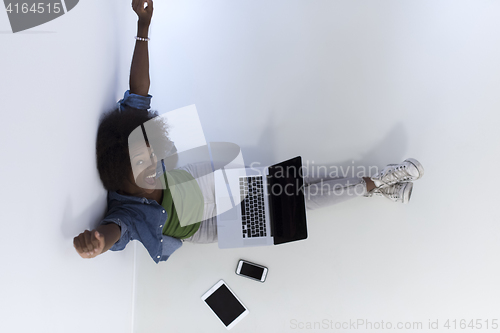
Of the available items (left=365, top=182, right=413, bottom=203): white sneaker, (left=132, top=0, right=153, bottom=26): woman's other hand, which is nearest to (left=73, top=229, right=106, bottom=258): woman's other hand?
(left=132, top=0, right=153, bottom=26): woman's other hand

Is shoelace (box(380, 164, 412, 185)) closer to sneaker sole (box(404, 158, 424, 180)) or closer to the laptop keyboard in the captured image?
sneaker sole (box(404, 158, 424, 180))

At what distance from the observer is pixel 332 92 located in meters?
1.70

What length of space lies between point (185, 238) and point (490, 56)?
5.91 ft

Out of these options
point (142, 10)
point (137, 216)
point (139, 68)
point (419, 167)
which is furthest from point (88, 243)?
point (419, 167)

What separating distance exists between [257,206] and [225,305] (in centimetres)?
54

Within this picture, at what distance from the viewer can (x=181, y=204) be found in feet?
4.43

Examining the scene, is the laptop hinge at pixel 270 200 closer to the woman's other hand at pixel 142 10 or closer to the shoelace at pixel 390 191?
the shoelace at pixel 390 191

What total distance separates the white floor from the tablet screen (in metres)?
0.05

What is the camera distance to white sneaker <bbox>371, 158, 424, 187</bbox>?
1.51 m

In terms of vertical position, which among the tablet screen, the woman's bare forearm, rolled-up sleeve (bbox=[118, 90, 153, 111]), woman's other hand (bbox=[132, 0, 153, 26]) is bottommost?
the tablet screen

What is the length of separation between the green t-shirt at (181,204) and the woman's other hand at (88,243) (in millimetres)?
410

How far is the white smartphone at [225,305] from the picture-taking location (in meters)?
1.56

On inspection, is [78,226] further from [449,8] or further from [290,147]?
[449,8]

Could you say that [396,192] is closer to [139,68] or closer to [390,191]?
[390,191]
